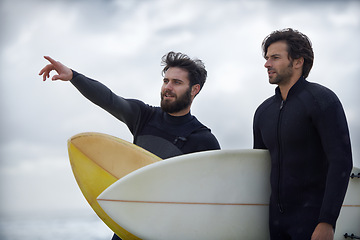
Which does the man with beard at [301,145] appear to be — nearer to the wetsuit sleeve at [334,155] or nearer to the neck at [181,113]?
the wetsuit sleeve at [334,155]

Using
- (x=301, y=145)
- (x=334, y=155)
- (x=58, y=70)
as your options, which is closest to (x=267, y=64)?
(x=301, y=145)

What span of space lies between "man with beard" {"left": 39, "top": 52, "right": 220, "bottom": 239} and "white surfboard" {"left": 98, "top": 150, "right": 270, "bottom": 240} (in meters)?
0.64

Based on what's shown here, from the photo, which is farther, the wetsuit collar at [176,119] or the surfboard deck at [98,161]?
the wetsuit collar at [176,119]

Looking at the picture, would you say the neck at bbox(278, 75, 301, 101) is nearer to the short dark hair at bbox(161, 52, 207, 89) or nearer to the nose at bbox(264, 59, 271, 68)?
the nose at bbox(264, 59, 271, 68)

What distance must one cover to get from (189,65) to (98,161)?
135cm

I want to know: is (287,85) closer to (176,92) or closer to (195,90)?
(176,92)

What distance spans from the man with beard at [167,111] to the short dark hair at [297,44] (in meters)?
1.12

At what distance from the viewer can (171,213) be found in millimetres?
2551

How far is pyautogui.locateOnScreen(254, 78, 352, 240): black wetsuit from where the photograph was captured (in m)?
2.08

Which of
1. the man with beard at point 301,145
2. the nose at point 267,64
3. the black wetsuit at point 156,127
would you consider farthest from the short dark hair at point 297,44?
the black wetsuit at point 156,127

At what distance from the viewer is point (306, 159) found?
2.22m

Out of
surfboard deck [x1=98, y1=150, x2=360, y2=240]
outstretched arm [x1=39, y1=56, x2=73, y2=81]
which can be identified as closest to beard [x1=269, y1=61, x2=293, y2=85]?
surfboard deck [x1=98, y1=150, x2=360, y2=240]

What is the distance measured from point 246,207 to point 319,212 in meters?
0.52

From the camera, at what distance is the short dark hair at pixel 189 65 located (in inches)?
144
